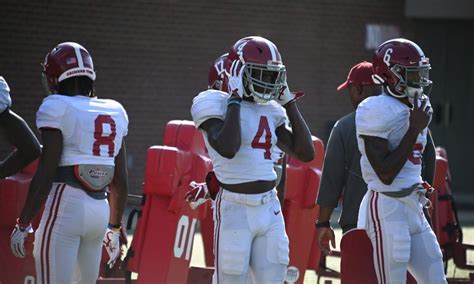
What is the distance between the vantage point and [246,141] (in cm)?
554

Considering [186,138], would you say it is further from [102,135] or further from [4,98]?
[4,98]

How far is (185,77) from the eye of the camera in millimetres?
16844

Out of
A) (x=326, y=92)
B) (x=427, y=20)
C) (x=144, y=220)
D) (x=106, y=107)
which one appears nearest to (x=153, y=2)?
(x=326, y=92)

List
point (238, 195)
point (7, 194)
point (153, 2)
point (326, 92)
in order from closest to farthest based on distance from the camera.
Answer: point (238, 195) < point (7, 194) < point (153, 2) < point (326, 92)

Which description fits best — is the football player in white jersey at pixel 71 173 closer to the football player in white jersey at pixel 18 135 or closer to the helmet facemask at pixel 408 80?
the football player in white jersey at pixel 18 135

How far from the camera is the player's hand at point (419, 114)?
562 cm

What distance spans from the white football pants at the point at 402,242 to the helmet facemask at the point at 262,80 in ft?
2.80

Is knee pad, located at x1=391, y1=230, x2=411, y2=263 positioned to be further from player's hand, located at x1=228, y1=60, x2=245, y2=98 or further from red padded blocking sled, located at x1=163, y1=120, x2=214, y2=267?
red padded blocking sled, located at x1=163, y1=120, x2=214, y2=267

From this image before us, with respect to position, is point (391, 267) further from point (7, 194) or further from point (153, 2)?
point (153, 2)

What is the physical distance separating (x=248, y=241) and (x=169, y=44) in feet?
37.6

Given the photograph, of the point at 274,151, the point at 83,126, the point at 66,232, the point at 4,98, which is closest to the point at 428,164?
the point at 274,151

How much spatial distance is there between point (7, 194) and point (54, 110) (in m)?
1.80

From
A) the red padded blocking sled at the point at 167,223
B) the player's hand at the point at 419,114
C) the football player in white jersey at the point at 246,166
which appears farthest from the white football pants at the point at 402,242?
the red padded blocking sled at the point at 167,223

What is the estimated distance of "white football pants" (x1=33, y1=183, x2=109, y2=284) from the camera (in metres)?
5.50
